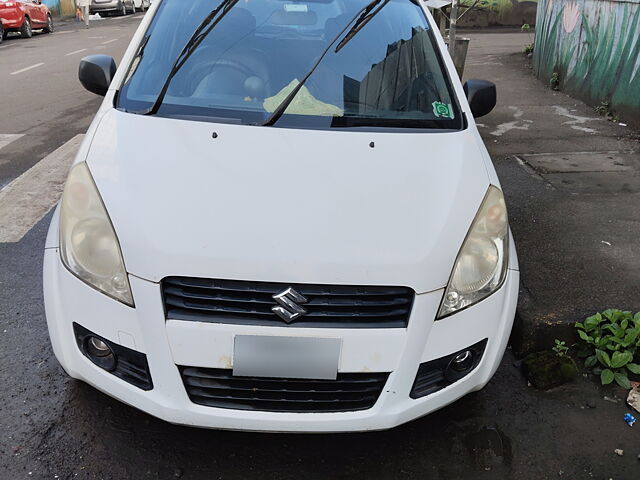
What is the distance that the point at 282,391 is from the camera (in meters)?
2.21

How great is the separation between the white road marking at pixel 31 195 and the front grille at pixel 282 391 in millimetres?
A: 2892

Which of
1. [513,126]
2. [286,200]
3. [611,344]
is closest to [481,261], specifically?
[286,200]

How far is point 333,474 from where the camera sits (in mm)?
2494

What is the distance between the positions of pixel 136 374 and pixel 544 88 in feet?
31.0

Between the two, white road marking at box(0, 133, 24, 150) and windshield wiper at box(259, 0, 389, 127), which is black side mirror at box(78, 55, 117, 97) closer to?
windshield wiper at box(259, 0, 389, 127)

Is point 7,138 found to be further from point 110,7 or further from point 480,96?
point 110,7

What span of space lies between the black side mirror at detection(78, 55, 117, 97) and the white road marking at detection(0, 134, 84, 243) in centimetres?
150

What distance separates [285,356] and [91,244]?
81 centimetres

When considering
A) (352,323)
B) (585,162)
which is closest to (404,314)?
(352,323)

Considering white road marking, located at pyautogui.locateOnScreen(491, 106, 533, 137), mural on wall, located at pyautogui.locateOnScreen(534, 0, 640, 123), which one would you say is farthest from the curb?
mural on wall, located at pyautogui.locateOnScreen(534, 0, 640, 123)

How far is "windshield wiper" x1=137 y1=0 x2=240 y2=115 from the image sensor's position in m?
2.96

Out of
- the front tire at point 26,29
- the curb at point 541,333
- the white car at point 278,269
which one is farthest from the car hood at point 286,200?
the front tire at point 26,29

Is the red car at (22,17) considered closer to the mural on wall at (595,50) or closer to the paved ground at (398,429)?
the mural on wall at (595,50)

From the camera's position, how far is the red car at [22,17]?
18.2 meters
